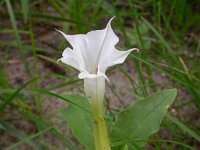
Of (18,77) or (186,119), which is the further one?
(18,77)

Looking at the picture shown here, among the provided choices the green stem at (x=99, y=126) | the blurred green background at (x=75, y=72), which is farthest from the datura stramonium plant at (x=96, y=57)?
the blurred green background at (x=75, y=72)

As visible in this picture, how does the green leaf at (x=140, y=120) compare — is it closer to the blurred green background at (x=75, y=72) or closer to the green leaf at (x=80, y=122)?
the green leaf at (x=80, y=122)

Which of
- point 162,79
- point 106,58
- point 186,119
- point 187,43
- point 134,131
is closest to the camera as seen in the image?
point 106,58

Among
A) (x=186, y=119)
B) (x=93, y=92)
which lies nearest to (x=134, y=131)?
(x=93, y=92)

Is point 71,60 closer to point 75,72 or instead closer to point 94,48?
point 94,48

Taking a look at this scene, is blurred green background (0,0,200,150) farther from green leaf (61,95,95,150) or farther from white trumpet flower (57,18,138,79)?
white trumpet flower (57,18,138,79)

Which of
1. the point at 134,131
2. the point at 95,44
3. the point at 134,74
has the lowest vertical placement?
the point at 134,131

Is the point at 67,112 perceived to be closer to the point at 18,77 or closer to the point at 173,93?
the point at 173,93
